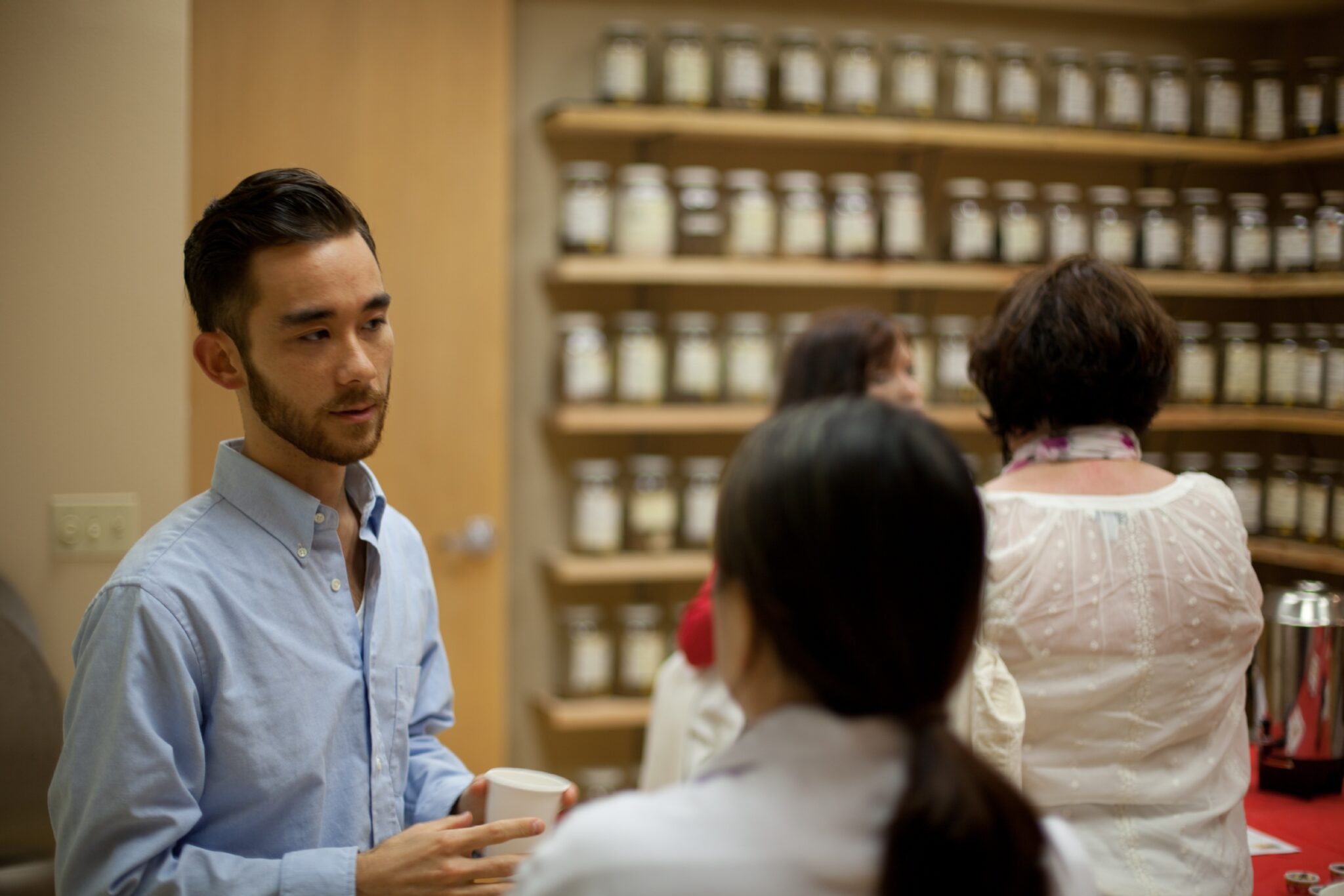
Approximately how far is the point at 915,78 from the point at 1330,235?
3.53ft

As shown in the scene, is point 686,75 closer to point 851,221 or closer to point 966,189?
point 851,221

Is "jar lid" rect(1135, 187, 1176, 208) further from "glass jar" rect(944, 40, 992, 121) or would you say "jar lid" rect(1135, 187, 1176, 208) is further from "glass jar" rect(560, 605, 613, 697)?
"glass jar" rect(560, 605, 613, 697)

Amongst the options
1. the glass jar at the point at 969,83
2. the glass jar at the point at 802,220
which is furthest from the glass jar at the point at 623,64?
the glass jar at the point at 969,83

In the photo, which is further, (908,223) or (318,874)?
(908,223)

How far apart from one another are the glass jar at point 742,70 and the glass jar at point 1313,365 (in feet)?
4.83

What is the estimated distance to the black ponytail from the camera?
0.65 meters

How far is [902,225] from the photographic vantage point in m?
2.95

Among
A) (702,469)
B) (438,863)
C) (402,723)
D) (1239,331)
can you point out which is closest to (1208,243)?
(1239,331)

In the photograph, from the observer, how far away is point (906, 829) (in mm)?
621

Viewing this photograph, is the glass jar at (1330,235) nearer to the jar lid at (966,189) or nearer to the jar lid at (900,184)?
the jar lid at (966,189)

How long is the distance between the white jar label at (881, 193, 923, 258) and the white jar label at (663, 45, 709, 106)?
53 cm

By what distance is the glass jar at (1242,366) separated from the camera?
3104 millimetres

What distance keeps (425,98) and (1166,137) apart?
6.15 feet

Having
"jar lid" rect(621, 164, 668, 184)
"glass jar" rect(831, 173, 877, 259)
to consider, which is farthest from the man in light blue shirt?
"glass jar" rect(831, 173, 877, 259)
